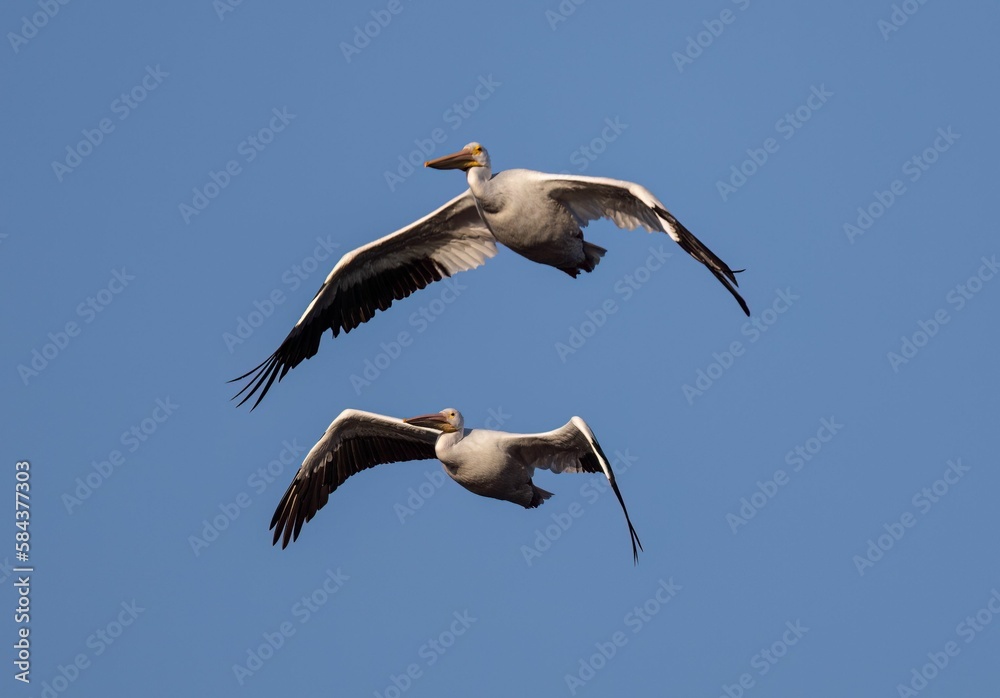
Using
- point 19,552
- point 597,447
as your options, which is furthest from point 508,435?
point 19,552

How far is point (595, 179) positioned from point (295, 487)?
17.1ft

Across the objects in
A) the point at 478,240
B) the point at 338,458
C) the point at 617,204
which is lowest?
the point at 338,458

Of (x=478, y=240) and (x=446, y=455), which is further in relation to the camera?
(x=478, y=240)

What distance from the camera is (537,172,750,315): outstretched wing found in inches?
645

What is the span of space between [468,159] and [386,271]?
2.01 m

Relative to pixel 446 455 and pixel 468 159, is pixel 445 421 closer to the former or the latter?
pixel 446 455

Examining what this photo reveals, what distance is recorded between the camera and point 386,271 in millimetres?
19844

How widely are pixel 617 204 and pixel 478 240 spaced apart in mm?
2567

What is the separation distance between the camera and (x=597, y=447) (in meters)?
17.1

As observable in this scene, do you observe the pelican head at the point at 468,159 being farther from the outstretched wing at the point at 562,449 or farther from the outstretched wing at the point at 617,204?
the outstretched wing at the point at 562,449

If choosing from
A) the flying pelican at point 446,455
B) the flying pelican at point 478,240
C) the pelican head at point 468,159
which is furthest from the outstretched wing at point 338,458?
the pelican head at point 468,159

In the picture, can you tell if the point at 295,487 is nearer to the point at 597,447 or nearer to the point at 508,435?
the point at 508,435

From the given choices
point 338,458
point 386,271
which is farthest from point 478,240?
point 338,458

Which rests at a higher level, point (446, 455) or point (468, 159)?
point (468, 159)
